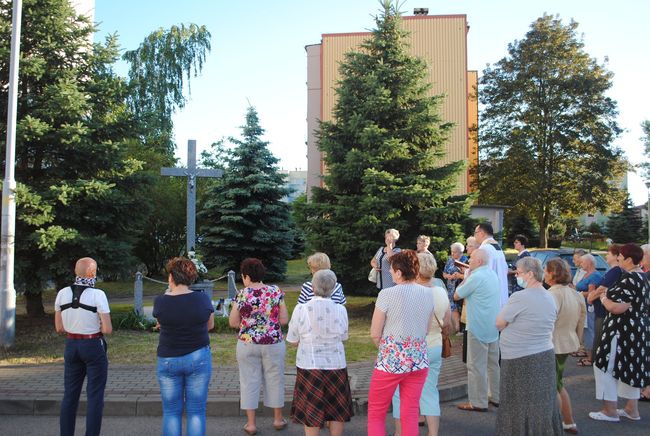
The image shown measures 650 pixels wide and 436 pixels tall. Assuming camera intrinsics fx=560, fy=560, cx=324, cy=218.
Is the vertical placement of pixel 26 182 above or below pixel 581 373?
above

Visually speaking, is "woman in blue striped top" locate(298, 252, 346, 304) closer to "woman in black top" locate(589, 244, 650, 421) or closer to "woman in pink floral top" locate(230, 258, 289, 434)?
"woman in pink floral top" locate(230, 258, 289, 434)

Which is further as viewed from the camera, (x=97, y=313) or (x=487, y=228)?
(x=487, y=228)

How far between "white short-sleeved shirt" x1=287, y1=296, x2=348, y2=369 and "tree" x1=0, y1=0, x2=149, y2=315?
23.1ft

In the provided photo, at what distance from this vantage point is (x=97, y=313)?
499 cm

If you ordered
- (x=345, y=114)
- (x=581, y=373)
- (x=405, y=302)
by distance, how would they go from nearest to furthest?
(x=405, y=302) < (x=581, y=373) < (x=345, y=114)

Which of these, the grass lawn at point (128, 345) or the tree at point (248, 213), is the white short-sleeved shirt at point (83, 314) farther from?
the tree at point (248, 213)

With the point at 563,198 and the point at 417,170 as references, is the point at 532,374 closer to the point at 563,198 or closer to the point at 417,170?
the point at 417,170

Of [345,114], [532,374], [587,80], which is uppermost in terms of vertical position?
[587,80]

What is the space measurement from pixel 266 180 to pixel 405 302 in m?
20.3

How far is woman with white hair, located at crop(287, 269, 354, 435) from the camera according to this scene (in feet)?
15.2

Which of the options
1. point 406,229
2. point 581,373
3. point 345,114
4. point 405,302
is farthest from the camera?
point 345,114

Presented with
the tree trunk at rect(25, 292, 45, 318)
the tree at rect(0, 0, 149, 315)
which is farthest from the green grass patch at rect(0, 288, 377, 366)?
the tree at rect(0, 0, 149, 315)

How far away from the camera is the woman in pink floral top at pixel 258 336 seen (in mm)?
5195

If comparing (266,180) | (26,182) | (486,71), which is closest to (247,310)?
(26,182)
